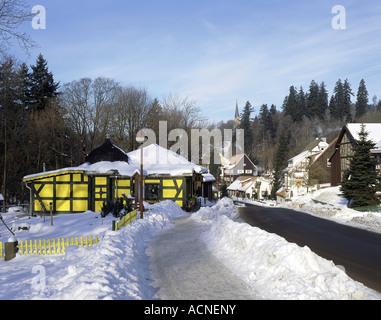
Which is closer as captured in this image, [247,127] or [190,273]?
[190,273]

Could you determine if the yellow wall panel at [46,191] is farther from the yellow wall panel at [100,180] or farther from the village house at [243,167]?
the village house at [243,167]

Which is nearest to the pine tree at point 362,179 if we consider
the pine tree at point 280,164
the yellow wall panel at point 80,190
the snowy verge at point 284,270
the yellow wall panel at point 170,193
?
Result: the yellow wall panel at point 170,193

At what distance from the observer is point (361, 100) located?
334 feet

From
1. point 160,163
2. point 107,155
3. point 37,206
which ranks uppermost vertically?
point 107,155

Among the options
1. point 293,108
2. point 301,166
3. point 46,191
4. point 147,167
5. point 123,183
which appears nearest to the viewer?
point 46,191

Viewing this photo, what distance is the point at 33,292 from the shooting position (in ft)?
25.1

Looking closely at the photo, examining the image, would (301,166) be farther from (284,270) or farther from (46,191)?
(284,270)

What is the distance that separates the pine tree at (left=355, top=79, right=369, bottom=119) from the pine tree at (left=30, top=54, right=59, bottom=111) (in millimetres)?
81115

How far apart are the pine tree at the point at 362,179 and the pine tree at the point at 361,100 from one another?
77.7m

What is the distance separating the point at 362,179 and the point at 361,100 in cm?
8692

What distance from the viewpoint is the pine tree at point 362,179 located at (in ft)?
83.5

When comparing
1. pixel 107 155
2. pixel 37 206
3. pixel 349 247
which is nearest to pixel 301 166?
pixel 107 155

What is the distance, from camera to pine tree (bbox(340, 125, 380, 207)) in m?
25.4
